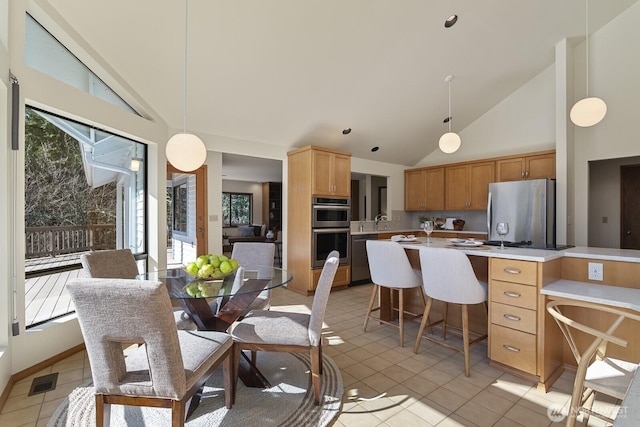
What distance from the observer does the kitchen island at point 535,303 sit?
2.15 metres

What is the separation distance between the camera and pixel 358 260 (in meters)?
5.31

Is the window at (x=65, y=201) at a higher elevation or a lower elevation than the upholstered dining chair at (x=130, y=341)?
higher

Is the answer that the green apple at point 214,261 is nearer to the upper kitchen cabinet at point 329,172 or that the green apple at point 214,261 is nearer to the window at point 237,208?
the upper kitchen cabinet at point 329,172

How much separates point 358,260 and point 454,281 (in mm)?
2919

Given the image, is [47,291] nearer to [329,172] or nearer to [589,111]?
[329,172]

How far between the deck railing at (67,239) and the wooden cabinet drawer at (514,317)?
363cm

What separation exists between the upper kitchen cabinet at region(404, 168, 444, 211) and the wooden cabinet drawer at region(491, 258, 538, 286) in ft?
13.0

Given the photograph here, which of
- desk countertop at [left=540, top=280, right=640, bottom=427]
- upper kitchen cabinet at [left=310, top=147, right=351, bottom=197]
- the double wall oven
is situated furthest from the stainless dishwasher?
desk countertop at [left=540, top=280, right=640, bottom=427]

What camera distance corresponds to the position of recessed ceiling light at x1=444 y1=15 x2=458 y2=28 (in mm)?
3495

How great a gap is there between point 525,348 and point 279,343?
176cm

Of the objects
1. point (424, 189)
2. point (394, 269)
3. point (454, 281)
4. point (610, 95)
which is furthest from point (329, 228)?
point (610, 95)

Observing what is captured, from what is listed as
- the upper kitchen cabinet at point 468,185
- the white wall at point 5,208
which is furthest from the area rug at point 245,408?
the upper kitchen cabinet at point 468,185

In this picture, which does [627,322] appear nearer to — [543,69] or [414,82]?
[414,82]

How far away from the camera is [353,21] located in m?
3.20
